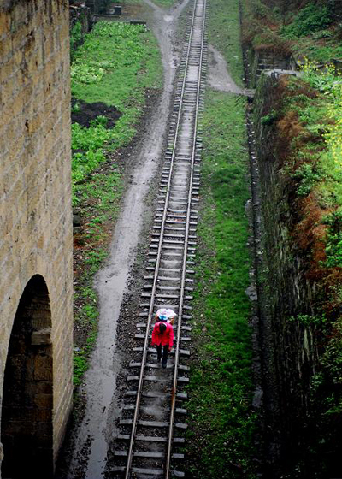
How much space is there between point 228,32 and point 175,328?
26.3 metres

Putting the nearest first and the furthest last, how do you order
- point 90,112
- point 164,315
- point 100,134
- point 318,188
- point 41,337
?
point 41,337 < point 164,315 < point 318,188 < point 100,134 < point 90,112

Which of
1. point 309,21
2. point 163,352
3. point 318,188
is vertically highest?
point 309,21

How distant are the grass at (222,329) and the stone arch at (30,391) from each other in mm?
2585

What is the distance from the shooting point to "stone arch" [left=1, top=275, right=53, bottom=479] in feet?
31.5

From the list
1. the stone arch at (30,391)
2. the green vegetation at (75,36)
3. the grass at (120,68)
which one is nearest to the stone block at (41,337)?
the stone arch at (30,391)

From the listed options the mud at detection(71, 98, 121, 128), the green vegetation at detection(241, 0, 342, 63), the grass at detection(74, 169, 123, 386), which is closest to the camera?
the grass at detection(74, 169, 123, 386)

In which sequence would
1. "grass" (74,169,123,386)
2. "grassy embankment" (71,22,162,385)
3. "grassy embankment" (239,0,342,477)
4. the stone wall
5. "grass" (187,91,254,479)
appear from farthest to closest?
"grassy embankment" (71,22,162,385) < "grass" (74,169,123,386) < "grass" (187,91,254,479) < the stone wall < "grassy embankment" (239,0,342,477)

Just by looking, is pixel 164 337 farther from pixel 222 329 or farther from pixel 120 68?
pixel 120 68

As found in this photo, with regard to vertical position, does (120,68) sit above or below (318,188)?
above

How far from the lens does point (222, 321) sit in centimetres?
1534

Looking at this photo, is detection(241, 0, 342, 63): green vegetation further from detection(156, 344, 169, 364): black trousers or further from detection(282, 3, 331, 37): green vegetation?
detection(156, 344, 169, 364): black trousers

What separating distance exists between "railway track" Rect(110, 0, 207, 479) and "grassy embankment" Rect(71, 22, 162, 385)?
1.26 m

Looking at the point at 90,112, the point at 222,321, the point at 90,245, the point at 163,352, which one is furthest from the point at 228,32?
the point at 163,352

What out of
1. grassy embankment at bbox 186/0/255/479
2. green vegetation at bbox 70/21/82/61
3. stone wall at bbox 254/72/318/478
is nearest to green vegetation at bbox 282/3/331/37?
grassy embankment at bbox 186/0/255/479
